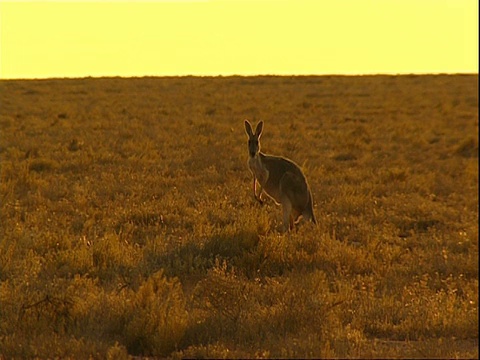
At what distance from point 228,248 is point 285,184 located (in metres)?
1.32

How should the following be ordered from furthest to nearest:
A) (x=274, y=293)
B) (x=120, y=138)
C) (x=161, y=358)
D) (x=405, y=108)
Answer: (x=405, y=108) < (x=120, y=138) < (x=274, y=293) < (x=161, y=358)

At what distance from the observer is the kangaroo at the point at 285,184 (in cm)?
982

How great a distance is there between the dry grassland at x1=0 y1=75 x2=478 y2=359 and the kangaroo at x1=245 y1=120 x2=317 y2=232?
0.20 m

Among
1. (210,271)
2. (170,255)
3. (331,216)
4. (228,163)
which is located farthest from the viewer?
(228,163)

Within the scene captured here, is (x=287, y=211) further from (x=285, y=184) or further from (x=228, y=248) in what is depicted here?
(x=228, y=248)

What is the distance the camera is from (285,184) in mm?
9836

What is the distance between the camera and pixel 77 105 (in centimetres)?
3616

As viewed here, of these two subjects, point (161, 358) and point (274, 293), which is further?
point (274, 293)

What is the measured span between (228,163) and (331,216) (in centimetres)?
589

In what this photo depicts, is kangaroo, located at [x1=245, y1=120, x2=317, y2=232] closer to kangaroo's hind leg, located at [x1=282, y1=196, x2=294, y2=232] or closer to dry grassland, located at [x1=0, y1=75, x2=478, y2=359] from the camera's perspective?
kangaroo's hind leg, located at [x1=282, y1=196, x2=294, y2=232]

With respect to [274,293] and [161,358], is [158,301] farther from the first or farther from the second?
[274,293]

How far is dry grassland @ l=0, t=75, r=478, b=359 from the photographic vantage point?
6184 millimetres

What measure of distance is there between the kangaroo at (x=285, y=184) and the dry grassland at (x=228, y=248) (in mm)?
200

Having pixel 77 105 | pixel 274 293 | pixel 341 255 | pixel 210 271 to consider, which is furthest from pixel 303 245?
pixel 77 105
